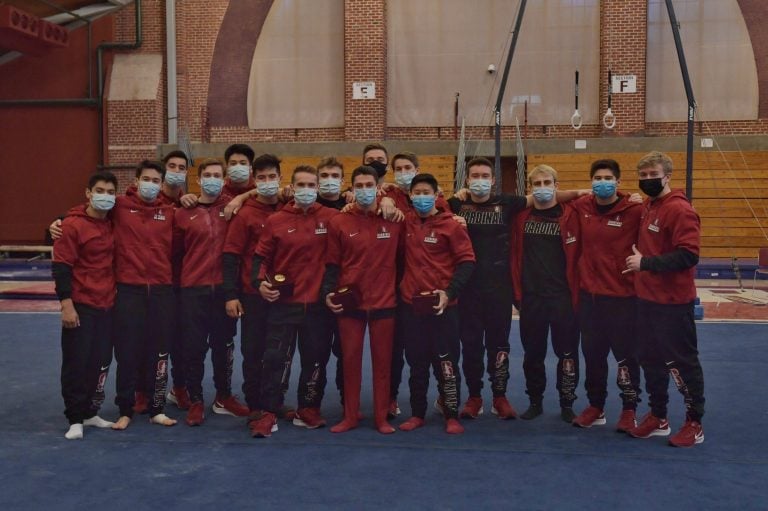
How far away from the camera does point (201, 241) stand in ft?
19.6

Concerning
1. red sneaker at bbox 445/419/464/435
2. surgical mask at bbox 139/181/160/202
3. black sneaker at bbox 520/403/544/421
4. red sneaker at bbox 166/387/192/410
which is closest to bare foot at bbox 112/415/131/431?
red sneaker at bbox 166/387/192/410

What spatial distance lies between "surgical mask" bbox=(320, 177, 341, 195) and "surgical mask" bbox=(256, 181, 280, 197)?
0.36 meters

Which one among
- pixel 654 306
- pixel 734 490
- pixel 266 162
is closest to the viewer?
pixel 734 490

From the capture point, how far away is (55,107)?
19.9 metres

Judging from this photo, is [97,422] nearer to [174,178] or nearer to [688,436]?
[174,178]

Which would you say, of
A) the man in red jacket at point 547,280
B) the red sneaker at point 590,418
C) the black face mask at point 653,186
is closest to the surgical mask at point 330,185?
the man in red jacket at point 547,280

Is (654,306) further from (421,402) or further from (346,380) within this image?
(346,380)

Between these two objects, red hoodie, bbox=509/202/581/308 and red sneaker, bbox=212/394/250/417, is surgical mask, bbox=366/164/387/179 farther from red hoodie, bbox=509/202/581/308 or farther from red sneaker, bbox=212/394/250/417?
red sneaker, bbox=212/394/250/417

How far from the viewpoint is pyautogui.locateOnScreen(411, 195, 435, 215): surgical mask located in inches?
223

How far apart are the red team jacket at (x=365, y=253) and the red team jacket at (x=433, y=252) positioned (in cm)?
16

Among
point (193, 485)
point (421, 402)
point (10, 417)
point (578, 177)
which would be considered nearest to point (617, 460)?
point (421, 402)

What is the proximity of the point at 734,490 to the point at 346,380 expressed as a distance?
2.76 meters

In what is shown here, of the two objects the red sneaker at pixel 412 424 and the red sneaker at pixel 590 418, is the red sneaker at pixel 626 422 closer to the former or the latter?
the red sneaker at pixel 590 418

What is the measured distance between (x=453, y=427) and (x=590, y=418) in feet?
3.61
